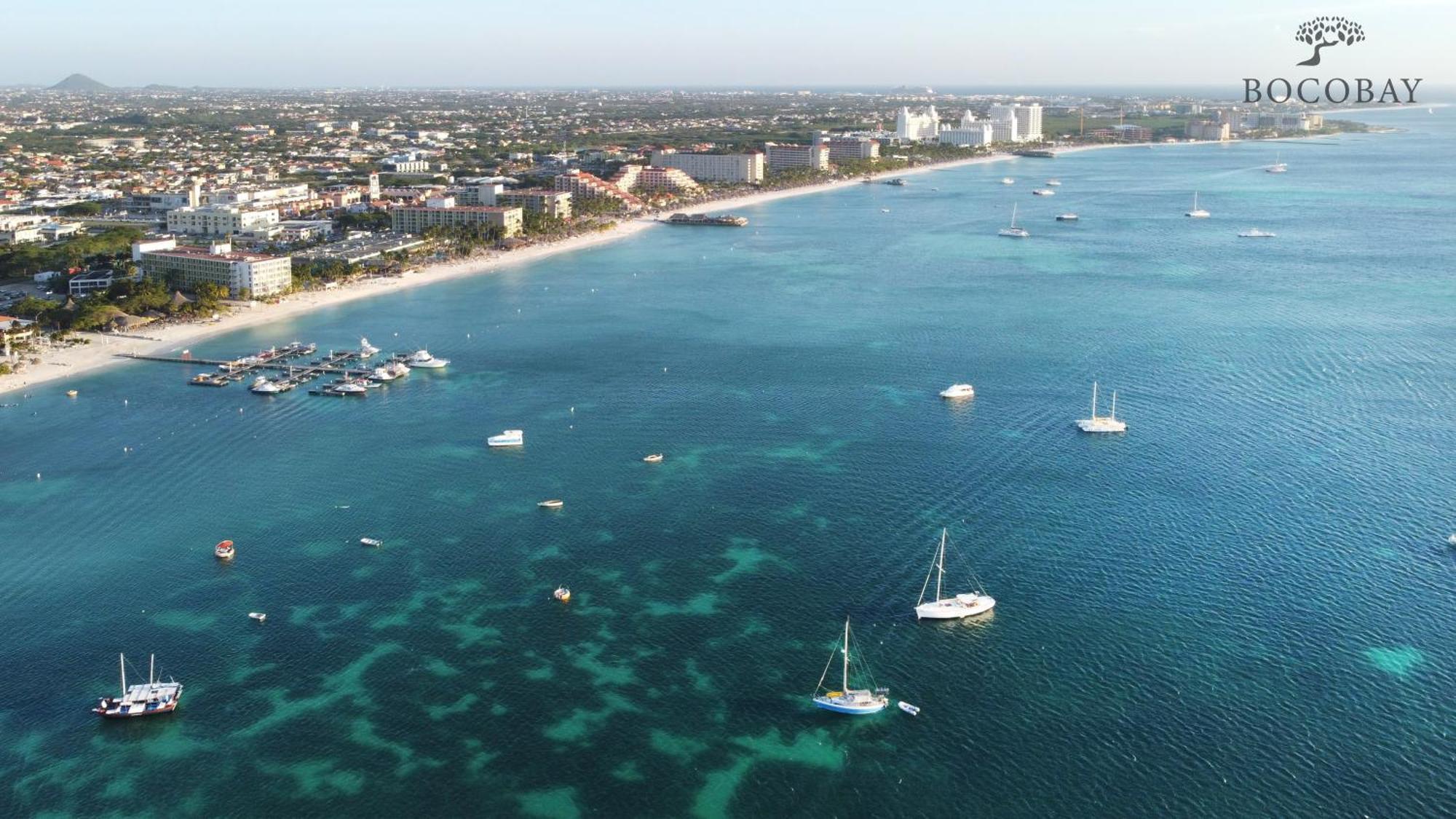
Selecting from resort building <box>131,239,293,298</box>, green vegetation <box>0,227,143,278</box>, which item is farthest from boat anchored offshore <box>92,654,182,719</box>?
green vegetation <box>0,227,143,278</box>

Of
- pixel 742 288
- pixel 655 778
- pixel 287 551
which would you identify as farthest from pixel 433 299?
pixel 655 778

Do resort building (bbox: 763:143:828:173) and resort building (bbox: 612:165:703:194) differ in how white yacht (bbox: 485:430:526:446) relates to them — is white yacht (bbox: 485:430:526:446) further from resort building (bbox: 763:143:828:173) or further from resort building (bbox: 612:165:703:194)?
resort building (bbox: 763:143:828:173)

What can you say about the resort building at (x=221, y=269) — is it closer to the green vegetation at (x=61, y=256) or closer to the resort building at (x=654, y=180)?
the green vegetation at (x=61, y=256)

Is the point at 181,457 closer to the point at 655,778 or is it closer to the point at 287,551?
the point at 287,551

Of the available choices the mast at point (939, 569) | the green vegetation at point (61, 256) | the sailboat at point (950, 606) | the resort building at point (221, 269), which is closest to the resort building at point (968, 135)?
the resort building at point (221, 269)

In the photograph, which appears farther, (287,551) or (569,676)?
(287,551)

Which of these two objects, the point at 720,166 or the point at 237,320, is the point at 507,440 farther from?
the point at 720,166
